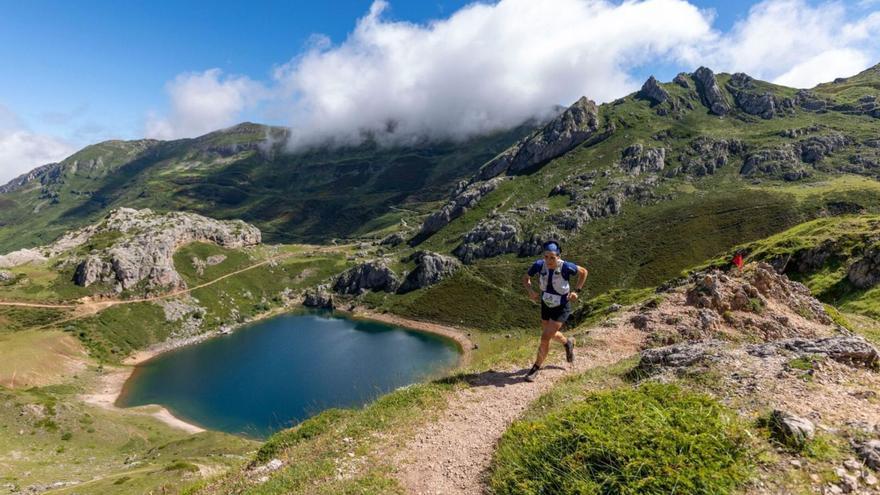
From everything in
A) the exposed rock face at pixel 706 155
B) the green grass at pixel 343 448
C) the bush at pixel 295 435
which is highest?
the exposed rock face at pixel 706 155

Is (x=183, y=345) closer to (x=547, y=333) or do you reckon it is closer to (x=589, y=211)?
(x=547, y=333)

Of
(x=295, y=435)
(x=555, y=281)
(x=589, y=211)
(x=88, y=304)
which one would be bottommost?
(x=295, y=435)

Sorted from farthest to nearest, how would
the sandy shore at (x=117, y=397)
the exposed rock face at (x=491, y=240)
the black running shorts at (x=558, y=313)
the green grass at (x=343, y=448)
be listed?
the exposed rock face at (x=491, y=240) → the sandy shore at (x=117, y=397) → the black running shorts at (x=558, y=313) → the green grass at (x=343, y=448)

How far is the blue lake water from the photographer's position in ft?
301

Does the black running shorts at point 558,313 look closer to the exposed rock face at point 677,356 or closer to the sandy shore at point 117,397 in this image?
the exposed rock face at point 677,356

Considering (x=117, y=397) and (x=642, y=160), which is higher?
(x=642, y=160)

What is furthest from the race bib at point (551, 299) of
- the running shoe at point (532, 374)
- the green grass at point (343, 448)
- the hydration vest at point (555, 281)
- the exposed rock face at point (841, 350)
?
the exposed rock face at point (841, 350)

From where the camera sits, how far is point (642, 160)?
18475 centimetres

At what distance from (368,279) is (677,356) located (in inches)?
6989

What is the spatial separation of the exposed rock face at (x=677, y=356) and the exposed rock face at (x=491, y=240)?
515ft

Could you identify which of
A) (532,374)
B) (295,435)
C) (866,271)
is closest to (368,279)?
(866,271)

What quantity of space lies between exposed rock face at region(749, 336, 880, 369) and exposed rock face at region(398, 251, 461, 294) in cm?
15732

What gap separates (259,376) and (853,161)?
224279mm

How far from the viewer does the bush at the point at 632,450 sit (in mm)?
5676
